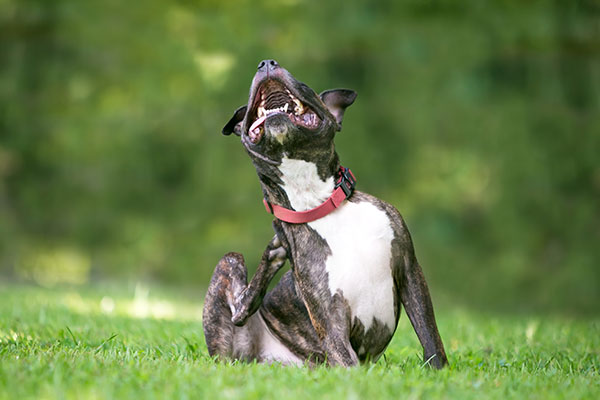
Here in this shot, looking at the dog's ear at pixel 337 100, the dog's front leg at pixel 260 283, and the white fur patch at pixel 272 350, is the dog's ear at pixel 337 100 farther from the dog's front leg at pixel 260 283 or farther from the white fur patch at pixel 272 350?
the white fur patch at pixel 272 350

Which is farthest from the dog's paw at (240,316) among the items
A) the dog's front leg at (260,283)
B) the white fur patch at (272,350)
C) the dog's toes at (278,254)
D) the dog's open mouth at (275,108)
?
the dog's open mouth at (275,108)

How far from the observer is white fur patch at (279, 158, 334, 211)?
366 centimetres

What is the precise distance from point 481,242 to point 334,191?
7.24 meters

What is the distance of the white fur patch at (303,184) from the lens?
366cm

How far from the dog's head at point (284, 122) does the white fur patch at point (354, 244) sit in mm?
78

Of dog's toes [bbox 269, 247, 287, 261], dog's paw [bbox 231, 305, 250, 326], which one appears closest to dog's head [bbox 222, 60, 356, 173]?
dog's toes [bbox 269, 247, 287, 261]

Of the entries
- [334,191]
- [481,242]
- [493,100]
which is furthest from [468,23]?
[334,191]

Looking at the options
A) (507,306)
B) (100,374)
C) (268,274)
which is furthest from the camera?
(507,306)

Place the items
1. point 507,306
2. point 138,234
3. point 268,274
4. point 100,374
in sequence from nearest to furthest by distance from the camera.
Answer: point 100,374
point 268,274
point 507,306
point 138,234

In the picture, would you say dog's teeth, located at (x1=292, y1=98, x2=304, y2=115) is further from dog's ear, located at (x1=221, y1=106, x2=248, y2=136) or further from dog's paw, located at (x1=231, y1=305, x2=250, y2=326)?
dog's paw, located at (x1=231, y1=305, x2=250, y2=326)

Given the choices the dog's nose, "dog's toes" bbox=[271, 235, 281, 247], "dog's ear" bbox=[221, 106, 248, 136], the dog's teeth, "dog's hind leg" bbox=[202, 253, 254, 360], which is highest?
the dog's nose

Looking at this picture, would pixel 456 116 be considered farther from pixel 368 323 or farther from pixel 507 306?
pixel 368 323

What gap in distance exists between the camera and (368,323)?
11.7ft

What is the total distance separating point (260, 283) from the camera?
12.7ft
